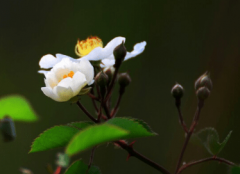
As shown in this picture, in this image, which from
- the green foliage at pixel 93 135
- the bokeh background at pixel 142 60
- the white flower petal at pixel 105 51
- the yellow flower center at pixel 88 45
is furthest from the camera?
the bokeh background at pixel 142 60

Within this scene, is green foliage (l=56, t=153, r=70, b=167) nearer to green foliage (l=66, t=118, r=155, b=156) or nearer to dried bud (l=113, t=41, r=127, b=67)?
dried bud (l=113, t=41, r=127, b=67)

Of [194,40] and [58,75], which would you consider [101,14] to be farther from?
[58,75]

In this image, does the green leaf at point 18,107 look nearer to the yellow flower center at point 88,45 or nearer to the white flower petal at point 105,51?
the white flower petal at point 105,51

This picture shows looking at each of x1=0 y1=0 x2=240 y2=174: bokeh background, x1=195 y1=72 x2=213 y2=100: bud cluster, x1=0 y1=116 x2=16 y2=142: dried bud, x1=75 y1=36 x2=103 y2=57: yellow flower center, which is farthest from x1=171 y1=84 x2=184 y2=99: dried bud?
x1=0 y1=0 x2=240 y2=174: bokeh background

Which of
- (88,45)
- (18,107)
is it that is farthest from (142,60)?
(18,107)

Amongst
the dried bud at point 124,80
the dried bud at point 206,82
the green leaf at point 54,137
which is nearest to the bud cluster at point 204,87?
the dried bud at point 206,82
